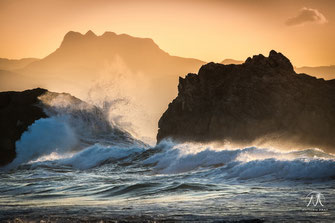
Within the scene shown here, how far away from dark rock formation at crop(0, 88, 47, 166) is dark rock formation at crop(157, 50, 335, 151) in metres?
16.6

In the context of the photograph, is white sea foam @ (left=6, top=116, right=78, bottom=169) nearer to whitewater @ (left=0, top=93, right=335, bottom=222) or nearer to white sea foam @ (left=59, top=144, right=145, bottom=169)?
white sea foam @ (left=59, top=144, right=145, bottom=169)

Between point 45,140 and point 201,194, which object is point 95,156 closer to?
point 45,140

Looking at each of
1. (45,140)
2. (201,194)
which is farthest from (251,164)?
(45,140)

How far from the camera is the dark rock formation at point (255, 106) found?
45125 mm

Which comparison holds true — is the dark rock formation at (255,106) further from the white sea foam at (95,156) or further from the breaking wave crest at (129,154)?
the white sea foam at (95,156)

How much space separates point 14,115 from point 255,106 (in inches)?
1118

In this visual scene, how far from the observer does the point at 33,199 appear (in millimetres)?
15680

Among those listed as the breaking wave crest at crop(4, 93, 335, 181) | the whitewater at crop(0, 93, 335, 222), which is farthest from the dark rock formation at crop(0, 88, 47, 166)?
the whitewater at crop(0, 93, 335, 222)

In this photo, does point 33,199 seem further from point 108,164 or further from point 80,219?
point 108,164

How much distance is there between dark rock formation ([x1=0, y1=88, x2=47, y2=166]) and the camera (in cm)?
4947

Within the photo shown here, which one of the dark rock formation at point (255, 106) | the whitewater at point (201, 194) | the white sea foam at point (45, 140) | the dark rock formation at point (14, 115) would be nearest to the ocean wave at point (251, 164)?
the whitewater at point (201, 194)

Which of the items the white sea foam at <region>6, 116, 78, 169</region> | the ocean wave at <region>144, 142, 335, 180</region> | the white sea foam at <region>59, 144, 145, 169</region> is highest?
the white sea foam at <region>6, 116, 78, 169</region>

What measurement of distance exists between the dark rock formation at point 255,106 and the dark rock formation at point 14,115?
1665 cm

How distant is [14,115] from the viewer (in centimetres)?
5350
